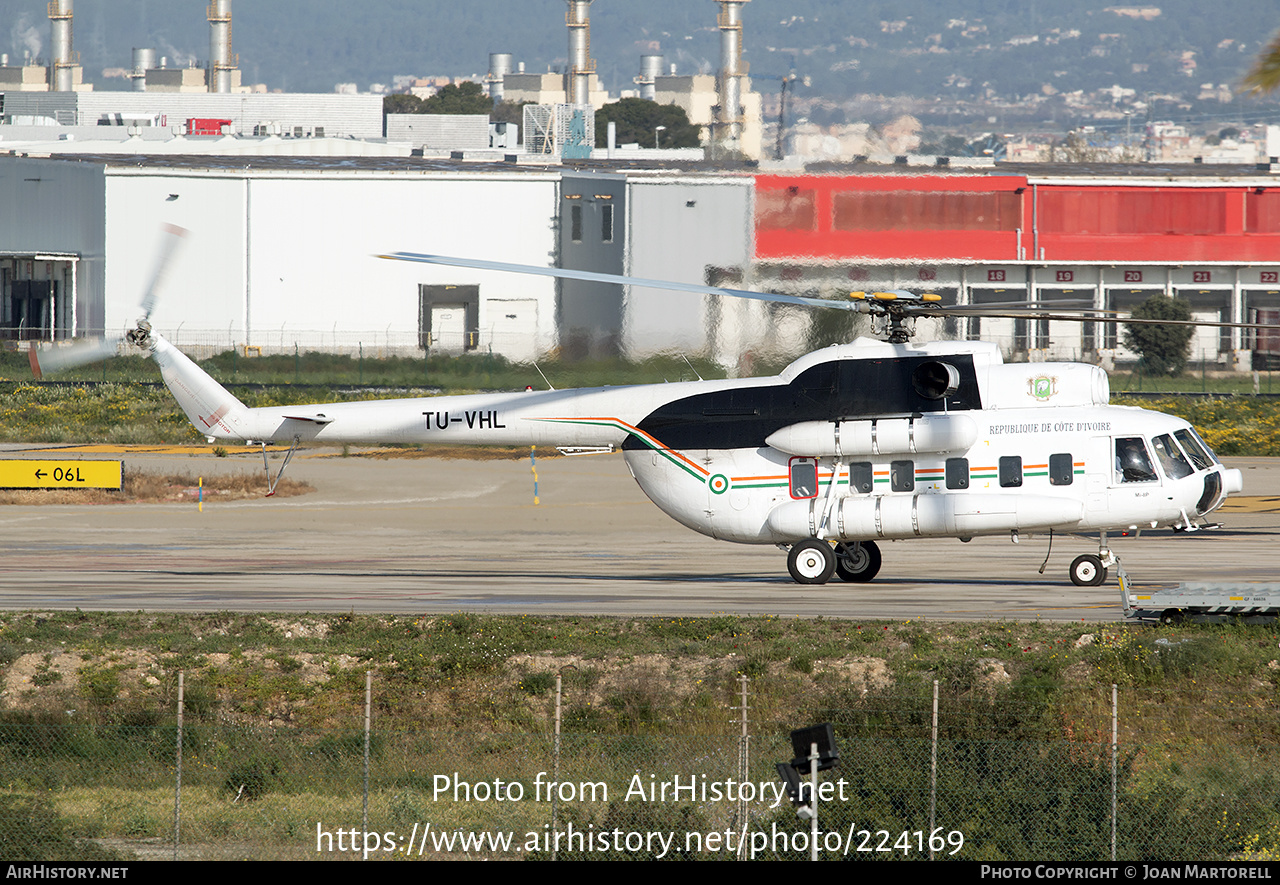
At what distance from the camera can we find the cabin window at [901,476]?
22.2 meters

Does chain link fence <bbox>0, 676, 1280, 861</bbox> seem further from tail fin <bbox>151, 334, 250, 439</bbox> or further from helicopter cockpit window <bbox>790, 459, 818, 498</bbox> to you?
tail fin <bbox>151, 334, 250, 439</bbox>

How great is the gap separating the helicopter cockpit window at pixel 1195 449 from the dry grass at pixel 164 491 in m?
23.3

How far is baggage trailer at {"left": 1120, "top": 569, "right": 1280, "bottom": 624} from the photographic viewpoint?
1898 centimetres

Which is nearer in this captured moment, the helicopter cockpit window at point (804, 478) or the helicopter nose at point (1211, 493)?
the helicopter nose at point (1211, 493)

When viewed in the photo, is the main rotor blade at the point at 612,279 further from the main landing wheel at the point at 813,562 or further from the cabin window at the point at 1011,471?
the main landing wheel at the point at 813,562

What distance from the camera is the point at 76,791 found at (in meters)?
17.5

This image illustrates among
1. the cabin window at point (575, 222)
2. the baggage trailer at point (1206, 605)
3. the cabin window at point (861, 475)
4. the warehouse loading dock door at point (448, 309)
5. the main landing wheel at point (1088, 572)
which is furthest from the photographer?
the warehouse loading dock door at point (448, 309)

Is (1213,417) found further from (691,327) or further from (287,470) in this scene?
(287,470)

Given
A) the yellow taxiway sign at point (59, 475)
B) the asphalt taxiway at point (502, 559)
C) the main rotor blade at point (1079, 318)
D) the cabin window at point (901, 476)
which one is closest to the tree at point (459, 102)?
the asphalt taxiway at point (502, 559)

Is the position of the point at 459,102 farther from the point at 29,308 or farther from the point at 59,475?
the point at 59,475

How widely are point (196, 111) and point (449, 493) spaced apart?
119521 millimetres

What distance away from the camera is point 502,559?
2828 centimetres

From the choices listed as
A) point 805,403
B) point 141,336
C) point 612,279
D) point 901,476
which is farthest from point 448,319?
point 612,279

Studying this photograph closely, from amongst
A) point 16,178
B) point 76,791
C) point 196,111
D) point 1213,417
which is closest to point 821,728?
point 76,791
